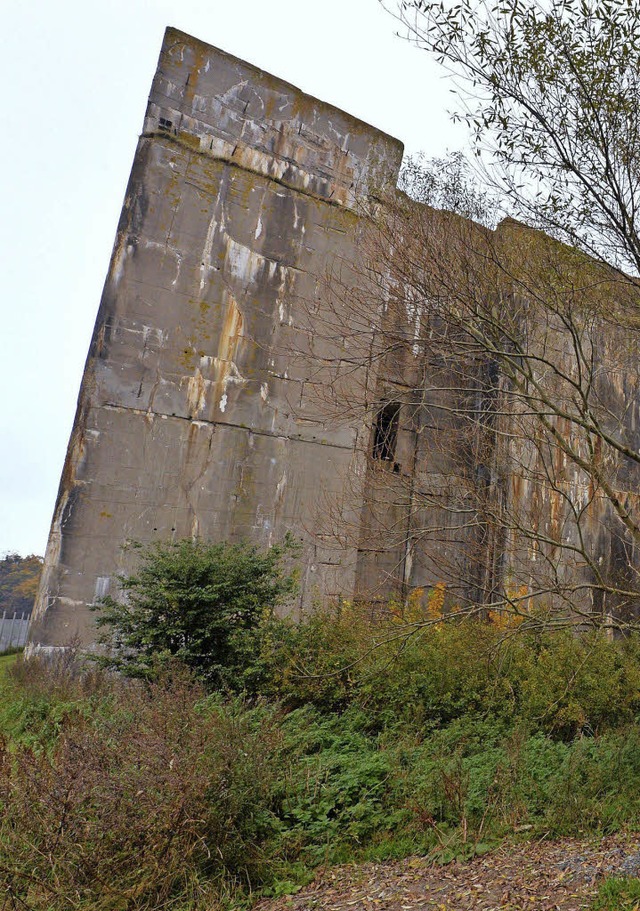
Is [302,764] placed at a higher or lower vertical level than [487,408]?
lower

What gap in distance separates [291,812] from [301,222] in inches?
458

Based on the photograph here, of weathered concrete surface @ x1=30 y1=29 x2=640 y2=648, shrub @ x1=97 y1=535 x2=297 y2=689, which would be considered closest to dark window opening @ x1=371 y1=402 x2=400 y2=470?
weathered concrete surface @ x1=30 y1=29 x2=640 y2=648

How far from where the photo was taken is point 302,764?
6.29 metres

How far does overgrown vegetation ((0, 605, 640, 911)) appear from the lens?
4.52 metres

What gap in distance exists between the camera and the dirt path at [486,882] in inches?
178

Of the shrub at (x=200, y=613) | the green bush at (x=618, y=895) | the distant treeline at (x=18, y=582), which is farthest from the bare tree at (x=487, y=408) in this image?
the distant treeline at (x=18, y=582)

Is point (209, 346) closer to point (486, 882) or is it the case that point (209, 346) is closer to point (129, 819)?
point (129, 819)

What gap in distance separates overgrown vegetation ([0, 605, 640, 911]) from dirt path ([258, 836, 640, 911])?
21cm

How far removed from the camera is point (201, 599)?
899cm

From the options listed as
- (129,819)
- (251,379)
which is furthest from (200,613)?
(251,379)

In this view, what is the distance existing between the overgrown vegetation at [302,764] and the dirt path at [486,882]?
213 mm

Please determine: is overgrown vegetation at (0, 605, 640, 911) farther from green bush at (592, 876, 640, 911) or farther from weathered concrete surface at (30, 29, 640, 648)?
weathered concrete surface at (30, 29, 640, 648)

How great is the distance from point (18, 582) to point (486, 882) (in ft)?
147

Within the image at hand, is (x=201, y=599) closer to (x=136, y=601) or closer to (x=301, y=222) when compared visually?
(x=136, y=601)
